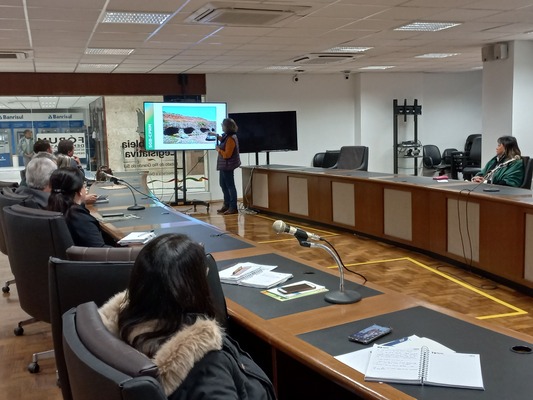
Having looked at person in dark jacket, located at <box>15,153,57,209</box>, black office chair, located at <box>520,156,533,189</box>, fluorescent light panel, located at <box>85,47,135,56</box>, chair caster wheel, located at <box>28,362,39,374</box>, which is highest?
fluorescent light panel, located at <box>85,47,135,56</box>

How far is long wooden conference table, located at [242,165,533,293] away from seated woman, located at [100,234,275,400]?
3.59 m

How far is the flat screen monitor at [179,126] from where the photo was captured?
9484 millimetres

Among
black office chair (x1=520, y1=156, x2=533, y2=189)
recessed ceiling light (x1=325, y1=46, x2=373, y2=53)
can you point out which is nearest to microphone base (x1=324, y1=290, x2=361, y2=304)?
black office chair (x1=520, y1=156, x2=533, y2=189)

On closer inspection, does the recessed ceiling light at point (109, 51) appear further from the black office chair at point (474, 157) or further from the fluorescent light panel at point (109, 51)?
the black office chair at point (474, 157)

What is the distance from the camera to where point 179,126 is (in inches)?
377

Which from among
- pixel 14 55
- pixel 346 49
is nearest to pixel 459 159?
pixel 346 49

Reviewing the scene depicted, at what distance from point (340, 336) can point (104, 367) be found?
0.94 m

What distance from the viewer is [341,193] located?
7.27 meters

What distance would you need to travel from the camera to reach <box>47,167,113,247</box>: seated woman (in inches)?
134

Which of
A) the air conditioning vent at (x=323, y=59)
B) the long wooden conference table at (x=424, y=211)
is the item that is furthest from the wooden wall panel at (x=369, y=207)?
the air conditioning vent at (x=323, y=59)

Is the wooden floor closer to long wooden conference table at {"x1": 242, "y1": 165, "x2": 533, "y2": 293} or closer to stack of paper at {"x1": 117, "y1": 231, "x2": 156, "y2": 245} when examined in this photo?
long wooden conference table at {"x1": 242, "y1": 165, "x2": 533, "y2": 293}

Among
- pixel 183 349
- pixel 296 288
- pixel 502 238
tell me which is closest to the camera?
pixel 183 349

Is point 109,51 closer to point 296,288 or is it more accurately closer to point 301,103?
point 301,103

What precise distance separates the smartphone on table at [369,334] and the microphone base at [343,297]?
0.27 meters
